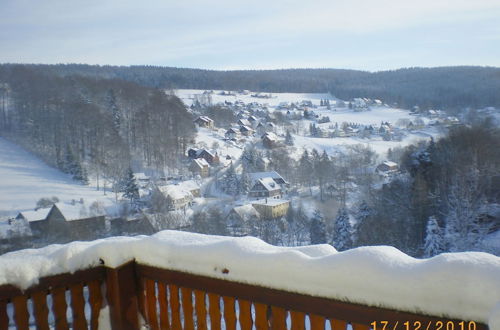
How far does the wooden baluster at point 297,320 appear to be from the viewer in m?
1.10

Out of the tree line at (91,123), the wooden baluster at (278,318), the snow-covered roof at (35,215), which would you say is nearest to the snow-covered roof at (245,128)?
the tree line at (91,123)

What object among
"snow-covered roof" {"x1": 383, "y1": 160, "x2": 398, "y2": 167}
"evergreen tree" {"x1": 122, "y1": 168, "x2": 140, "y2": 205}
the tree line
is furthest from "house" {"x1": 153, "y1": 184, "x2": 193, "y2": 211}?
"snow-covered roof" {"x1": 383, "y1": 160, "x2": 398, "y2": 167}

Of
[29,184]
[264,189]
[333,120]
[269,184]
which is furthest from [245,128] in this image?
[29,184]

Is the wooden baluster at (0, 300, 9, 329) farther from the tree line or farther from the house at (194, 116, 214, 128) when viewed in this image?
the house at (194, 116, 214, 128)

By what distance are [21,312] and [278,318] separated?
0.83m

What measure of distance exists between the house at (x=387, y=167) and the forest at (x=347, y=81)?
10.9 ft

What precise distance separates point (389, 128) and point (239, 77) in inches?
978

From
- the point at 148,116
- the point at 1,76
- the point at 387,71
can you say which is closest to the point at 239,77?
the point at 387,71

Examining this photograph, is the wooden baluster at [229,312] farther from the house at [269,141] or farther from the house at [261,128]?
the house at [261,128]

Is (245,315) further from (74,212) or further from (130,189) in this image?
(130,189)

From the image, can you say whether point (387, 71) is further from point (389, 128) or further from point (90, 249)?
point (90, 249)

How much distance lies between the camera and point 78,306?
4.83ft

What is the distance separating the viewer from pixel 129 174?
17625mm

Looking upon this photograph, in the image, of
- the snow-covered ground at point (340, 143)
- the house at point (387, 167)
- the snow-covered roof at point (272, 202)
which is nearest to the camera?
the snow-covered roof at point (272, 202)
